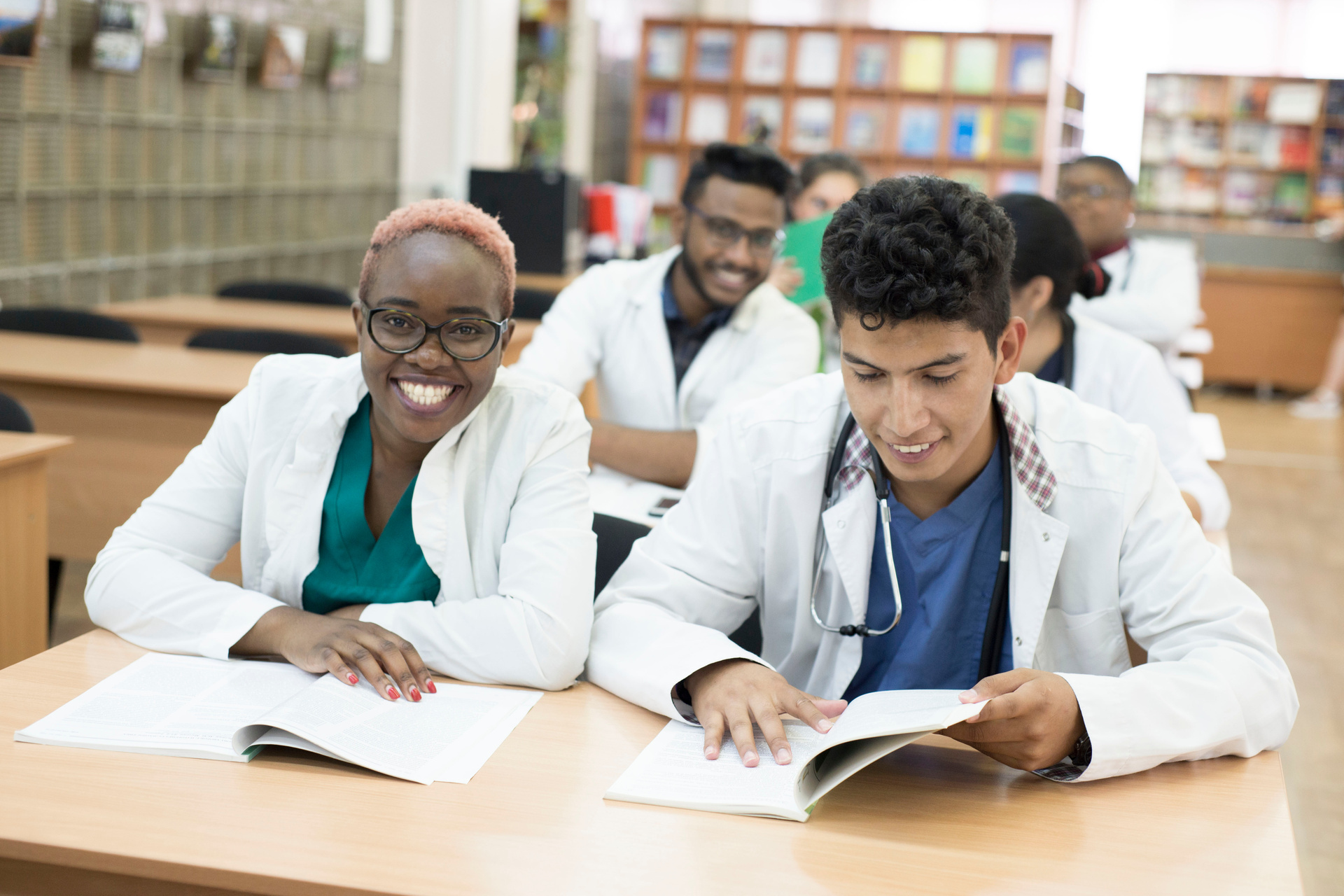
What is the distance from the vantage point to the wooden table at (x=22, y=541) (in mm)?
2305

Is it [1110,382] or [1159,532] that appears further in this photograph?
[1110,382]

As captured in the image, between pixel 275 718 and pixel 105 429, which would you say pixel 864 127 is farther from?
pixel 275 718

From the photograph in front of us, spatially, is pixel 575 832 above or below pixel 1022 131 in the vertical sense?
below

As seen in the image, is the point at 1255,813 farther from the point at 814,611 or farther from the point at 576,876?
the point at 576,876

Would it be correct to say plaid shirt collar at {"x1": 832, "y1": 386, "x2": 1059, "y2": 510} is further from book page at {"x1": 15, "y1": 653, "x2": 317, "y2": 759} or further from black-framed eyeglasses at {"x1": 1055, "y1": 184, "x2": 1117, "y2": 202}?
black-framed eyeglasses at {"x1": 1055, "y1": 184, "x2": 1117, "y2": 202}

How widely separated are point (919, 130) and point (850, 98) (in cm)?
55

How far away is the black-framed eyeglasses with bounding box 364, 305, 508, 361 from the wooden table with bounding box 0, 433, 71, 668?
1048 millimetres

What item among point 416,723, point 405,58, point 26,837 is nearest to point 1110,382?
point 416,723

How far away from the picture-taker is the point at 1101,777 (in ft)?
4.09

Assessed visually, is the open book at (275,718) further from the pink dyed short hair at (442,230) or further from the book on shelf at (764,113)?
the book on shelf at (764,113)

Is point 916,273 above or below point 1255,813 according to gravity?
above

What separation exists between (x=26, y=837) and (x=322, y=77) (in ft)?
16.8

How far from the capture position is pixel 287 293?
4625 millimetres

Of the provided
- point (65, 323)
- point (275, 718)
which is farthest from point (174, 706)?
point (65, 323)
